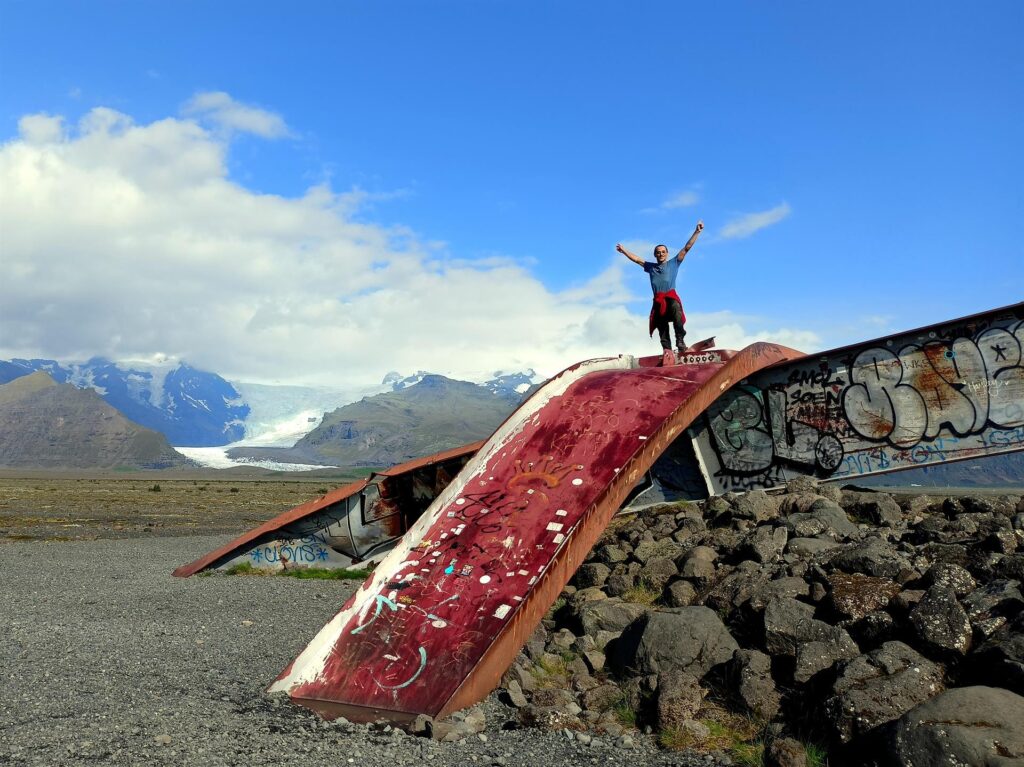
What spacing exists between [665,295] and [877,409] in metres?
4.32

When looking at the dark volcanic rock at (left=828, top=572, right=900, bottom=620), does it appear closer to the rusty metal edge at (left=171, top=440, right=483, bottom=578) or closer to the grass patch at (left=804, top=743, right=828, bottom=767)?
the grass patch at (left=804, top=743, right=828, bottom=767)

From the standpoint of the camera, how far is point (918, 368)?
1224 centimetres

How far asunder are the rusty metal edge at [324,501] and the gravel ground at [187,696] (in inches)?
76.2

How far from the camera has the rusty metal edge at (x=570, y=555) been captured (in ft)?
21.5

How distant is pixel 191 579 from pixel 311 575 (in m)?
2.56

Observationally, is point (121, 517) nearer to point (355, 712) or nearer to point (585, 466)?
point (585, 466)

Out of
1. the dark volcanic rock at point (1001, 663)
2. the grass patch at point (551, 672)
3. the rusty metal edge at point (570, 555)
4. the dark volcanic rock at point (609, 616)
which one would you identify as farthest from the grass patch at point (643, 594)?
the dark volcanic rock at point (1001, 663)

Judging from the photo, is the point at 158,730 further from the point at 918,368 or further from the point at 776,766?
the point at 918,368

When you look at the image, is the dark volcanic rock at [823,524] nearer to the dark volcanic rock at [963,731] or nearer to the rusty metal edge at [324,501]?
the dark volcanic rock at [963,731]

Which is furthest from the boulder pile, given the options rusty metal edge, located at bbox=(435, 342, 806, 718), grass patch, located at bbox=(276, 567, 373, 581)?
grass patch, located at bbox=(276, 567, 373, 581)

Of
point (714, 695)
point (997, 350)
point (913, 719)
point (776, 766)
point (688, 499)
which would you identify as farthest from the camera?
point (688, 499)

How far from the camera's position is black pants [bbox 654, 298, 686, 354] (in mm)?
12328

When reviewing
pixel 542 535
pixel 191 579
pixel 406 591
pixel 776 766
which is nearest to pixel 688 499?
pixel 542 535

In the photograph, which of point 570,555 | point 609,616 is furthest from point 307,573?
point 570,555
